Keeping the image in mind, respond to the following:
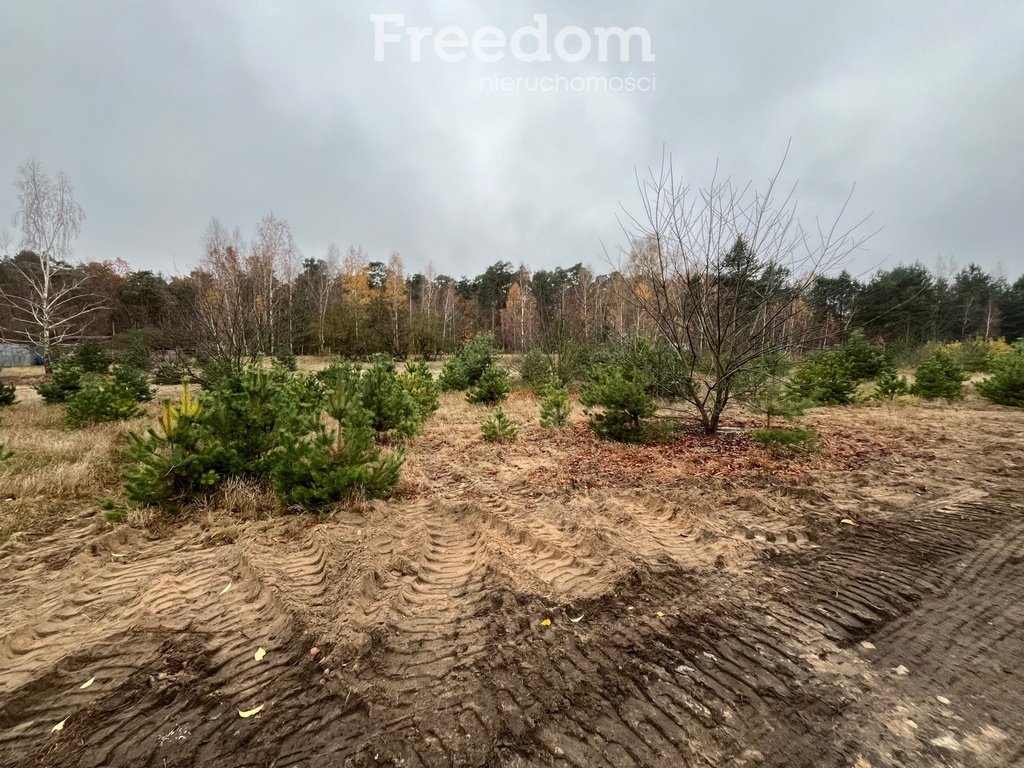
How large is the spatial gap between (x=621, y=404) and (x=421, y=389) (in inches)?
184

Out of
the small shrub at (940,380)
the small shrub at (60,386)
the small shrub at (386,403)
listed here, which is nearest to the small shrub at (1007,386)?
the small shrub at (940,380)

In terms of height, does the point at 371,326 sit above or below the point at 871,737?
above

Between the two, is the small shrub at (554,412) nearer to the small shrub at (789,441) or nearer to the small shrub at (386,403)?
the small shrub at (386,403)

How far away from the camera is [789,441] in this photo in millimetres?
6316

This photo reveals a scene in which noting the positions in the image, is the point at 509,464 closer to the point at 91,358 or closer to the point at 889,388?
the point at 889,388

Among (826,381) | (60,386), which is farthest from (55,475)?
(826,381)

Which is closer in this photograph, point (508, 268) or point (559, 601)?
point (559, 601)

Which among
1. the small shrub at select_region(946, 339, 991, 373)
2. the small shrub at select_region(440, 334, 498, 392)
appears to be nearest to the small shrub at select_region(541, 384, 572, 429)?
the small shrub at select_region(440, 334, 498, 392)

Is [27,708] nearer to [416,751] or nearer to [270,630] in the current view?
[270,630]

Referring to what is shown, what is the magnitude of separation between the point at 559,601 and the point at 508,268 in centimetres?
5588

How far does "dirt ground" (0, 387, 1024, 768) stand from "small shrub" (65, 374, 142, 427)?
476 centimetres

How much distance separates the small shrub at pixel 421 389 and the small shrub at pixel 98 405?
5.64 metres

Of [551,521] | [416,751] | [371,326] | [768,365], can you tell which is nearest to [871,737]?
[416,751]

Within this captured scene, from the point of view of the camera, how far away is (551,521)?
4191mm
